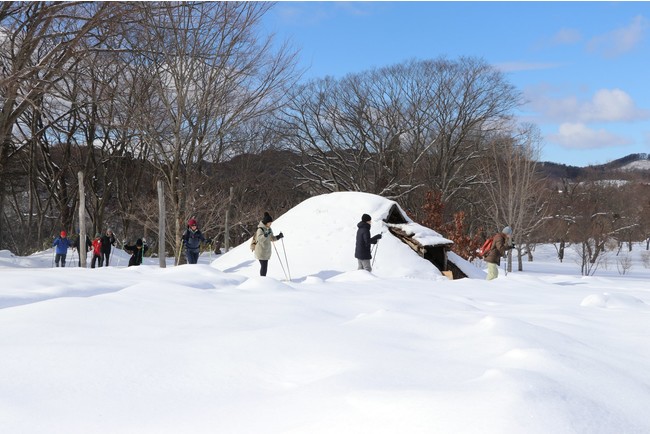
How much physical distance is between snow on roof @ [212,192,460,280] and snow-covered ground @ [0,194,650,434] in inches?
289

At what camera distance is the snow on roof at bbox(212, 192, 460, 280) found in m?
14.4

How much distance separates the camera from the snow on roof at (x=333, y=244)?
14.4m

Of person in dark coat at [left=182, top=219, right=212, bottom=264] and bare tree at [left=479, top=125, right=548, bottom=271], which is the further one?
bare tree at [left=479, top=125, right=548, bottom=271]

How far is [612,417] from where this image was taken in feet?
9.04

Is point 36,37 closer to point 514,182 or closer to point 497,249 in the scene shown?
point 497,249

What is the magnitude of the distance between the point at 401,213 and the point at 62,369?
14.3 metres

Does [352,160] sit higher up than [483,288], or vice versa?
[352,160]

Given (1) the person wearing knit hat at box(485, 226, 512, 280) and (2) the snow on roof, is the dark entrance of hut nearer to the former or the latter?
(2) the snow on roof

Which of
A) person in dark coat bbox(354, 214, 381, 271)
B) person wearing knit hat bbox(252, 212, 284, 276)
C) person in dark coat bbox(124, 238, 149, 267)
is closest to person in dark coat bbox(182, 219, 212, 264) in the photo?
person wearing knit hat bbox(252, 212, 284, 276)

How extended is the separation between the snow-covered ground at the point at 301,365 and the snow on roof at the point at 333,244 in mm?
7328

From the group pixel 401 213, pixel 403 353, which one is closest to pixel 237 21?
pixel 401 213

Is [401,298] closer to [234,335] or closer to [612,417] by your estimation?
[234,335]

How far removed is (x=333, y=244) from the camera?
1523 centimetres

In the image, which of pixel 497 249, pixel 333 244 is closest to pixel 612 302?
pixel 497 249
